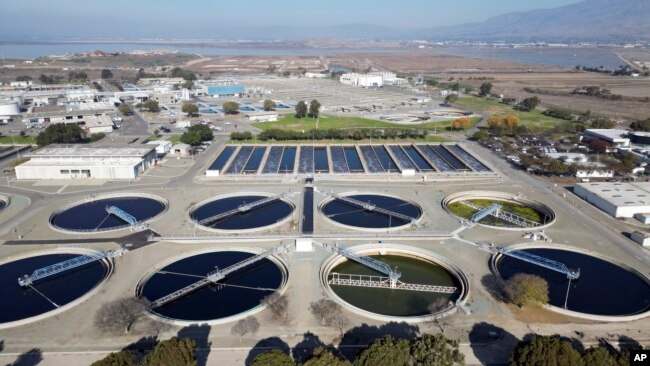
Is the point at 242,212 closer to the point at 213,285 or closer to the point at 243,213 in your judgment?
the point at 243,213

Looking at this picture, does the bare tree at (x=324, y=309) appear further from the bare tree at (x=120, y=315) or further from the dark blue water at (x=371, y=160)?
the dark blue water at (x=371, y=160)

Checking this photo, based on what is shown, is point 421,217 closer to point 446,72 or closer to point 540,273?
point 540,273

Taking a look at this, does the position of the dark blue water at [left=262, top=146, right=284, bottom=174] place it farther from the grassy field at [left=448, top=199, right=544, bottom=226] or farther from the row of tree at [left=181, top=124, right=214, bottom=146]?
the grassy field at [left=448, top=199, right=544, bottom=226]

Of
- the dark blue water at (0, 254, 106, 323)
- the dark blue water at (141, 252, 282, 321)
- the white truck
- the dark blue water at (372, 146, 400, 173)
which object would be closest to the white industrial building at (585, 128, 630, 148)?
the dark blue water at (372, 146, 400, 173)

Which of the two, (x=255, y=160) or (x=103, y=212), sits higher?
(x=255, y=160)

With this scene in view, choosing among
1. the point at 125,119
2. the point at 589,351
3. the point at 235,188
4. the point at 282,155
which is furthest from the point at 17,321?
the point at 125,119

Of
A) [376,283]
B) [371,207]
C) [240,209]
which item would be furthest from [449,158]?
[376,283]
